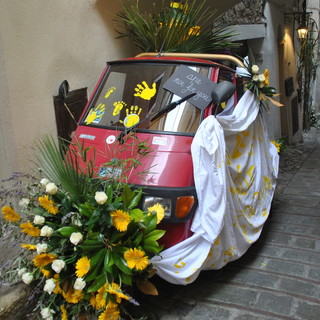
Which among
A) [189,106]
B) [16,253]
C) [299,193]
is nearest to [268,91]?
[189,106]

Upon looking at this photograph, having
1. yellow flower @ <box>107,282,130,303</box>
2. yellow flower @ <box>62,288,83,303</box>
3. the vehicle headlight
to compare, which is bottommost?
yellow flower @ <box>62,288,83,303</box>

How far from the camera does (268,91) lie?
4402 mm

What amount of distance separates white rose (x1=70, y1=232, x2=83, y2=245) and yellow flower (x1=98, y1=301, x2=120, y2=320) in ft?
1.56

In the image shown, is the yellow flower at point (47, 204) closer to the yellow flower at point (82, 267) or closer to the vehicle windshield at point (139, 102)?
the yellow flower at point (82, 267)

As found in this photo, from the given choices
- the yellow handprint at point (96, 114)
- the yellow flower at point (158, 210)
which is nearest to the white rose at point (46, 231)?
the yellow flower at point (158, 210)

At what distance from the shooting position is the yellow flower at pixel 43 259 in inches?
111

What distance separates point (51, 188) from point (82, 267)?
593 millimetres

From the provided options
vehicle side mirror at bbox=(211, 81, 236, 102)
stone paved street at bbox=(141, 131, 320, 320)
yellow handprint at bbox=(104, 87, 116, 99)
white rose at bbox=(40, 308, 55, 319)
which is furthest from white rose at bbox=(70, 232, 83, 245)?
yellow handprint at bbox=(104, 87, 116, 99)

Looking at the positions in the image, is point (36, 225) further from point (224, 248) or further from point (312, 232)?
point (312, 232)

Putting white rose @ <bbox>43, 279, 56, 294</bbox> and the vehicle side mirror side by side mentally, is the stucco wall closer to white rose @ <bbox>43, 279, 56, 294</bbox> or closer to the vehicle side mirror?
white rose @ <bbox>43, 279, 56, 294</bbox>

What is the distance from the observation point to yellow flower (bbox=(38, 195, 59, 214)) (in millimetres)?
2893

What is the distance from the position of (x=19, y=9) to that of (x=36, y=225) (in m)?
2.69

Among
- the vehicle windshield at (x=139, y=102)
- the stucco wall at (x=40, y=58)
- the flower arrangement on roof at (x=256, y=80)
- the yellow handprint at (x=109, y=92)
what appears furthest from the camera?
the stucco wall at (x=40, y=58)

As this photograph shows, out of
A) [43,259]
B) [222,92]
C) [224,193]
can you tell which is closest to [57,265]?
[43,259]
